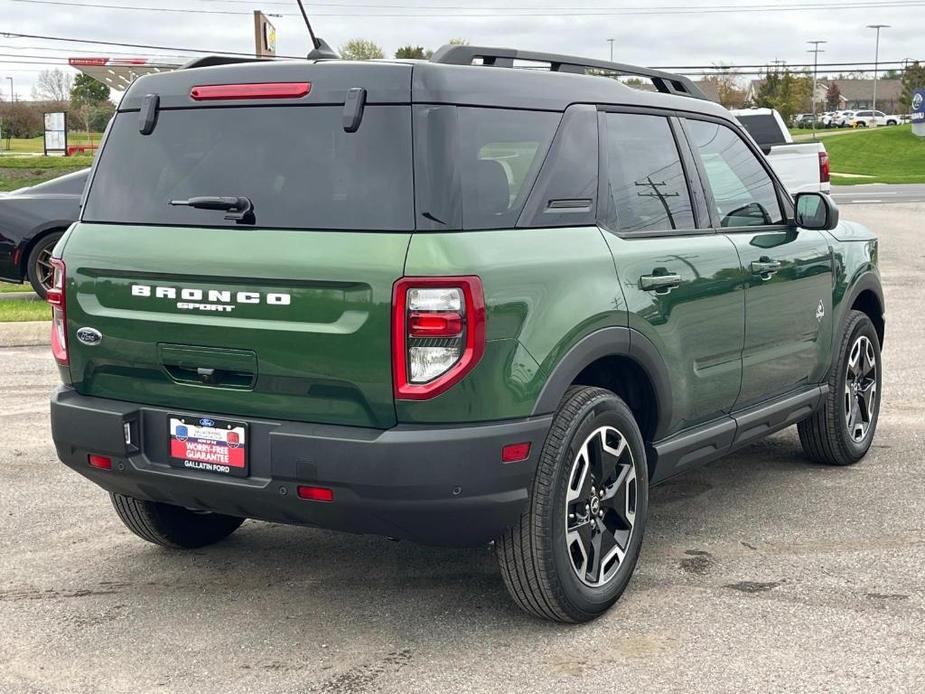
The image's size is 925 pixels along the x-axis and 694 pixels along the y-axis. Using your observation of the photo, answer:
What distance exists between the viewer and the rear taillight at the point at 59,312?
4262 millimetres

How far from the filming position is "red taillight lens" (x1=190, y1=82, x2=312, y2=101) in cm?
393

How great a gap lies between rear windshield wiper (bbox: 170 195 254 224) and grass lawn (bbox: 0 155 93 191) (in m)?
32.8

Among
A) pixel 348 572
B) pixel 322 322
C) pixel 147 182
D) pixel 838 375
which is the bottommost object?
pixel 348 572

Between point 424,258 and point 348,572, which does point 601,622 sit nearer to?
point 348,572

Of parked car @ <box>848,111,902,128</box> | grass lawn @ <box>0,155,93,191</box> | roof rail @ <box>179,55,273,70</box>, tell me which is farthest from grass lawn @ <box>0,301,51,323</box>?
parked car @ <box>848,111,902,128</box>

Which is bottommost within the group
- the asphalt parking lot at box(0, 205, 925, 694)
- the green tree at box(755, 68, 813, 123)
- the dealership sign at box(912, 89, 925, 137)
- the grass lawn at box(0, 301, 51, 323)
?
the asphalt parking lot at box(0, 205, 925, 694)

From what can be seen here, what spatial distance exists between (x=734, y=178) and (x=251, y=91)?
237cm

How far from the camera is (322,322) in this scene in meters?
3.73

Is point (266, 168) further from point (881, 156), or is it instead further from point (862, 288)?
point (881, 156)

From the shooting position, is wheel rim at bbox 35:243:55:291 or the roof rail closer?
the roof rail

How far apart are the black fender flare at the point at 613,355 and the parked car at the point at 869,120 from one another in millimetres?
96777

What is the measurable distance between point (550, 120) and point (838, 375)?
8.77ft

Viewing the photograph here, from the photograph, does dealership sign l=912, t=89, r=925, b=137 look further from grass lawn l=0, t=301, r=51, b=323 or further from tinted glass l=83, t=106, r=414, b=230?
tinted glass l=83, t=106, r=414, b=230

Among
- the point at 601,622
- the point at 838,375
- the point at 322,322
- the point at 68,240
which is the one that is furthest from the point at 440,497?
the point at 838,375
